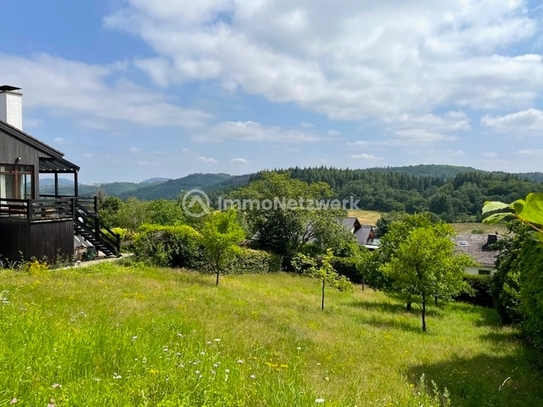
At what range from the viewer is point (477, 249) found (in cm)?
4688

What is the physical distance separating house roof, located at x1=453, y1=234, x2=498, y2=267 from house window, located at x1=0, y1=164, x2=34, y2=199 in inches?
1628

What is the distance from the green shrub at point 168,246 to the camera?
22.8 metres

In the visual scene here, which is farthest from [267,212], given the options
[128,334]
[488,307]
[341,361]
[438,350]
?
[128,334]

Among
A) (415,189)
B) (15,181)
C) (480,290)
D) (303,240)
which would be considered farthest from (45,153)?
(415,189)

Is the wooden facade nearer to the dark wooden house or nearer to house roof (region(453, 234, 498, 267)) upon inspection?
the dark wooden house

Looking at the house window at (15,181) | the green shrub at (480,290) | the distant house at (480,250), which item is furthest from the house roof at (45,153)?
the distant house at (480,250)

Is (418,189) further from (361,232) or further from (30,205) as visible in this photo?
(30,205)

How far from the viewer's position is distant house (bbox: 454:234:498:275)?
43122 mm

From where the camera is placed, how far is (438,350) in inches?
479

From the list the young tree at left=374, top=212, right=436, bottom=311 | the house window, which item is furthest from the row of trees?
the house window

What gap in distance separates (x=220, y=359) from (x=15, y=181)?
1737cm

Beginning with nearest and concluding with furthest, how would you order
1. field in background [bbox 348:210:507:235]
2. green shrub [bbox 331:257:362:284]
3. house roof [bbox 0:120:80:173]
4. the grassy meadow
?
the grassy meadow < house roof [bbox 0:120:80:173] < green shrub [bbox 331:257:362:284] < field in background [bbox 348:210:507:235]

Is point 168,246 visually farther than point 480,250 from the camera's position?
No

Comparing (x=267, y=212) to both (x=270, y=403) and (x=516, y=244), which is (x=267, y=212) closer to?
(x=516, y=244)
